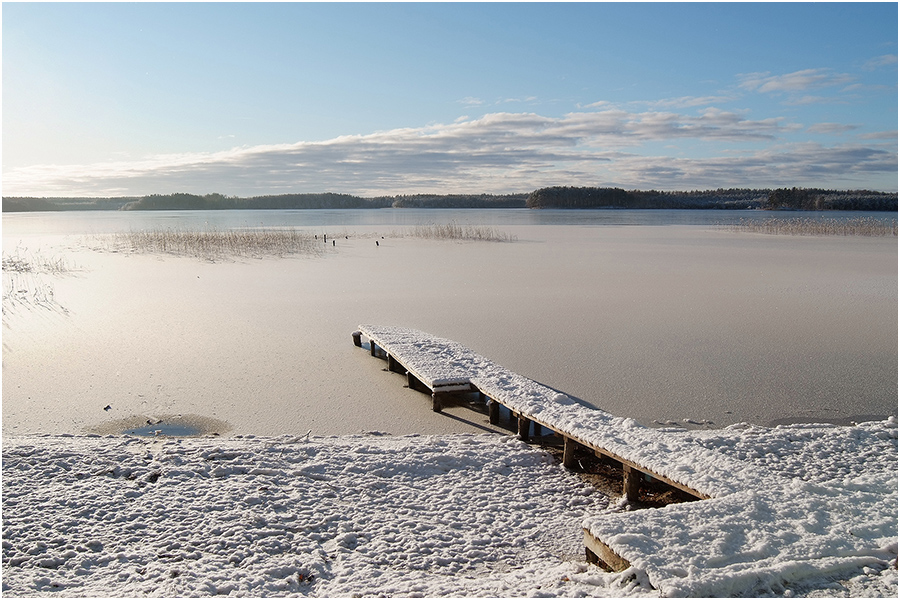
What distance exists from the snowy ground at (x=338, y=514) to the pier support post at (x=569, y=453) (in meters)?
0.09

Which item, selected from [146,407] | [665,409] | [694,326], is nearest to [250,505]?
[146,407]

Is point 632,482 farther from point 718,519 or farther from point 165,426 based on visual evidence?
point 165,426

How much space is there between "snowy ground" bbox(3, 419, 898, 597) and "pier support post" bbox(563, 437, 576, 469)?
0.09 meters

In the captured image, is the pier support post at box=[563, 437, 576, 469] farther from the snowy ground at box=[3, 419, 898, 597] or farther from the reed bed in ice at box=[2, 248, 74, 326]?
the reed bed in ice at box=[2, 248, 74, 326]

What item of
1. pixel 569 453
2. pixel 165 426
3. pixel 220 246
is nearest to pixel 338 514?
pixel 569 453

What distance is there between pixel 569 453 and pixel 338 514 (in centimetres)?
155

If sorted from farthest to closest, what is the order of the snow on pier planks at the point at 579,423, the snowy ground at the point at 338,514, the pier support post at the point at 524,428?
1. the pier support post at the point at 524,428
2. the snow on pier planks at the point at 579,423
3. the snowy ground at the point at 338,514

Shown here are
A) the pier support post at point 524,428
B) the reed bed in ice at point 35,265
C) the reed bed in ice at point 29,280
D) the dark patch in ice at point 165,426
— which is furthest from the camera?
the reed bed in ice at point 35,265

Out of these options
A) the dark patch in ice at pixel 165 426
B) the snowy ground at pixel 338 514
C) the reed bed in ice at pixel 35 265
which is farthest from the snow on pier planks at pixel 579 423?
the reed bed in ice at pixel 35 265

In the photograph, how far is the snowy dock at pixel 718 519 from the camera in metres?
2.72

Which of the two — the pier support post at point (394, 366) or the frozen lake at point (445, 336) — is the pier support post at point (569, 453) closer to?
the frozen lake at point (445, 336)

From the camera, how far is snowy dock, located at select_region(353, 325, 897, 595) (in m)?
2.72

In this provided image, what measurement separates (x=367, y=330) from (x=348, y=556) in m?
4.03

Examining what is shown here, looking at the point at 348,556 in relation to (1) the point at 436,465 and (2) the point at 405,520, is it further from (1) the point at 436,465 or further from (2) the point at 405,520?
(1) the point at 436,465
